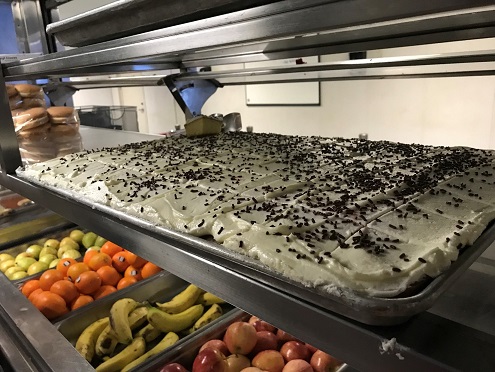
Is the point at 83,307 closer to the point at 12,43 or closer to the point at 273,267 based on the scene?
the point at 273,267

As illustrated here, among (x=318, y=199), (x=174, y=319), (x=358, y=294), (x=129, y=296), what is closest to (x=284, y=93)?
(x=129, y=296)

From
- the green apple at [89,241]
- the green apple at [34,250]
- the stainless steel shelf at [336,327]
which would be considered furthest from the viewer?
the green apple at [89,241]

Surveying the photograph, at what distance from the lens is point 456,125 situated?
407cm

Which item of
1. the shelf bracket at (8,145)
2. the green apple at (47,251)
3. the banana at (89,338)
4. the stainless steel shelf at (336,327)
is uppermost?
the shelf bracket at (8,145)

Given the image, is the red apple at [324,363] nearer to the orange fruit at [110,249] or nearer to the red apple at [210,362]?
the red apple at [210,362]

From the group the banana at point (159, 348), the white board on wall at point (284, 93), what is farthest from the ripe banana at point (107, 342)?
the white board on wall at point (284, 93)

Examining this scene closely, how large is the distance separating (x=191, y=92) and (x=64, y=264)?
1276 millimetres

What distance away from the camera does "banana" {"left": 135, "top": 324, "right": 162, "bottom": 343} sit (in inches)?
61.0

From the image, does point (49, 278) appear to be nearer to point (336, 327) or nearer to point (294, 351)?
point (294, 351)

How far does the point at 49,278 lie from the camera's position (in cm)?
178

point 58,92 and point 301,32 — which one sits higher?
point 301,32

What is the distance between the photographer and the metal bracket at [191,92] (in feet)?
8.14

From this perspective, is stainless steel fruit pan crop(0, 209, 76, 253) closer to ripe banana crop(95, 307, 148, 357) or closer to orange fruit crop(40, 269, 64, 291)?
orange fruit crop(40, 269, 64, 291)

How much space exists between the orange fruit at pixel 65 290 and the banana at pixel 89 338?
17 centimetres
